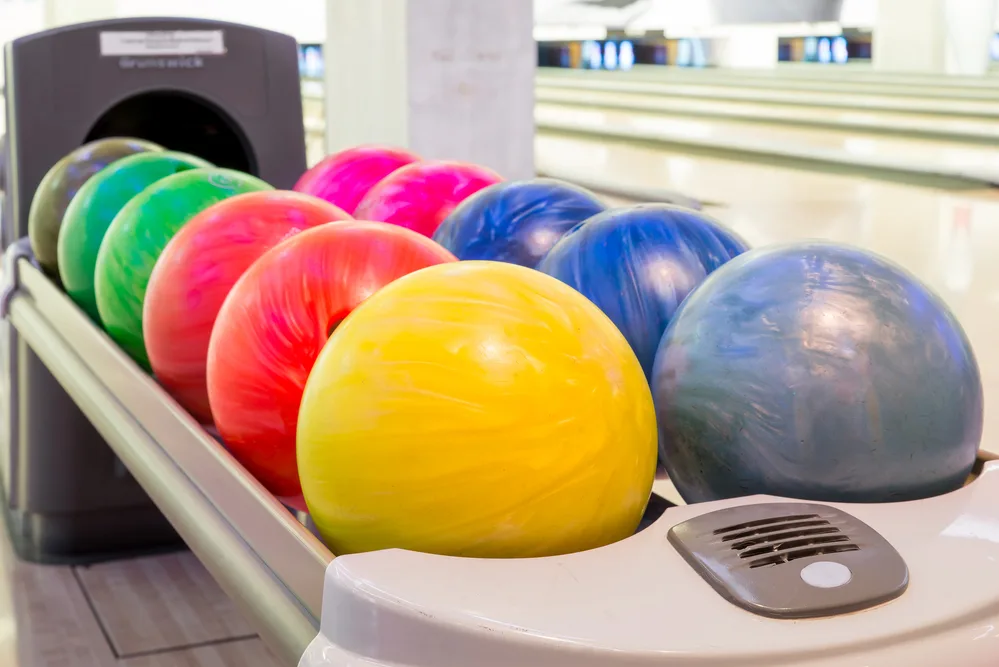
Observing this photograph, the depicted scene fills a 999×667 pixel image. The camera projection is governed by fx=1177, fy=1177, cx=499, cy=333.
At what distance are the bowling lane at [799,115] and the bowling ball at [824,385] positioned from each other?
597cm

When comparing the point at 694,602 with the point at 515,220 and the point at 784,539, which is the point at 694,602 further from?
the point at 515,220

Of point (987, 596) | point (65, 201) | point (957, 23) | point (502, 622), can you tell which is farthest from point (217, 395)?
point (957, 23)

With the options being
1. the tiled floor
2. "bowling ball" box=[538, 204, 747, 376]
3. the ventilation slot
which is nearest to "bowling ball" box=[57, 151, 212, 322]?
the tiled floor

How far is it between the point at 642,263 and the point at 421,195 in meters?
0.49

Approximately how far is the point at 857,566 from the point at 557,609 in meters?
0.18

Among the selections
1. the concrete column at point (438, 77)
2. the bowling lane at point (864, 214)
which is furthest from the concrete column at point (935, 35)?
the concrete column at point (438, 77)

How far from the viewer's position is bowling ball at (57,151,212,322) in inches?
64.3

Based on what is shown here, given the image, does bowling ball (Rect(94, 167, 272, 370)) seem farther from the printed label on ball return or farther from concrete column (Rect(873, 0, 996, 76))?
concrete column (Rect(873, 0, 996, 76))

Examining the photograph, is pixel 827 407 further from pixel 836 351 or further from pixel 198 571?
pixel 198 571

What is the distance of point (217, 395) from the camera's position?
3.47ft

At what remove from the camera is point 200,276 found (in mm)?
1224

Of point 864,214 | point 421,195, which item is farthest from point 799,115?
point 421,195

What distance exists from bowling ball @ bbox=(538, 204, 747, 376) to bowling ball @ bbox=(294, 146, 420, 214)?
2.15 feet

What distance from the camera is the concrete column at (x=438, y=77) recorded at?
9.45ft
